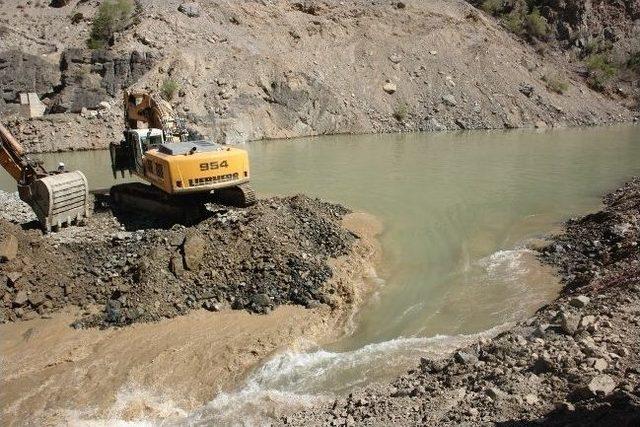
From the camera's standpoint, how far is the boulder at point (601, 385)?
423cm

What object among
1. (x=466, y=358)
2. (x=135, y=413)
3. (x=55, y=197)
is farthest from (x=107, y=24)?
(x=466, y=358)

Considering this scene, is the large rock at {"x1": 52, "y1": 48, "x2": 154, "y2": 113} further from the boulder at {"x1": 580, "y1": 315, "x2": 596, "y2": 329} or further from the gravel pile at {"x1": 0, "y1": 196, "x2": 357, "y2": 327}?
the boulder at {"x1": 580, "y1": 315, "x2": 596, "y2": 329}

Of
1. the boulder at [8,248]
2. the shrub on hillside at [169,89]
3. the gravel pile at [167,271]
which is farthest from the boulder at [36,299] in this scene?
the shrub on hillside at [169,89]

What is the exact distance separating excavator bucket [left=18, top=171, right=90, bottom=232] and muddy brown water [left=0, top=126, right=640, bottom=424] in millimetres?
5708

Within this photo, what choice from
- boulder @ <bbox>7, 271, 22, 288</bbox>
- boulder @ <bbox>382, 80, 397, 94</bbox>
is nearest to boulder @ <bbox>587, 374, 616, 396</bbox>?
boulder @ <bbox>7, 271, 22, 288</bbox>

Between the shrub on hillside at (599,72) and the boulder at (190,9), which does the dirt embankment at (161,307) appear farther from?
the shrub on hillside at (599,72)

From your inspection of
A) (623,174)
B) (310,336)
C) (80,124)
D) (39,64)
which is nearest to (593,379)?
(310,336)

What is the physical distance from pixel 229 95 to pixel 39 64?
32.1 ft

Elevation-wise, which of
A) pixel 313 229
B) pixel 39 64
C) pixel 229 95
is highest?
pixel 39 64

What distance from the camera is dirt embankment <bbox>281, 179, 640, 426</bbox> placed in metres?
4.21

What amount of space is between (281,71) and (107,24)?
33.4 ft

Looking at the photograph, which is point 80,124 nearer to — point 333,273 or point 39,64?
point 39,64

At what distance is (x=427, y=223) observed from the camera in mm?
12391

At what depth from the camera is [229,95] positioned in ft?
92.0
